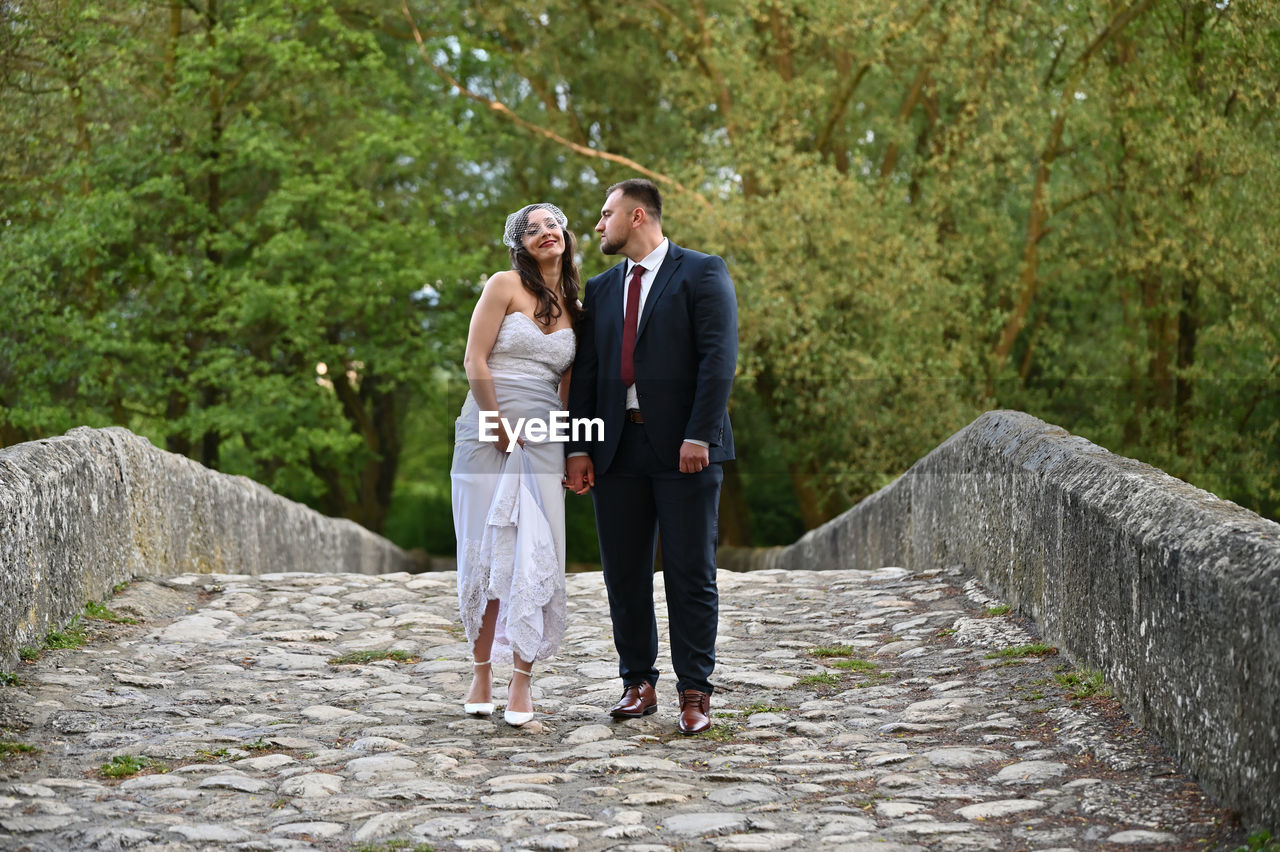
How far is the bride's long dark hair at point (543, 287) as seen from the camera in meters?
4.88

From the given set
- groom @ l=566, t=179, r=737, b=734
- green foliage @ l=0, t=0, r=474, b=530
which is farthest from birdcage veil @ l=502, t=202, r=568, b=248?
green foliage @ l=0, t=0, r=474, b=530

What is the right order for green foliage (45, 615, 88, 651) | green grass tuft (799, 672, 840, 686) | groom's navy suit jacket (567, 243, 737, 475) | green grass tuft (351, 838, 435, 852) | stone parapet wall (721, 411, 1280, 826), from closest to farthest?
stone parapet wall (721, 411, 1280, 826), green grass tuft (351, 838, 435, 852), groom's navy suit jacket (567, 243, 737, 475), green grass tuft (799, 672, 840, 686), green foliage (45, 615, 88, 651)

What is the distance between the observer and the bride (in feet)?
15.7

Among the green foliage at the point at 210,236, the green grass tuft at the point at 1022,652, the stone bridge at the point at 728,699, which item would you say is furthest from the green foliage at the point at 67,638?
the green foliage at the point at 210,236

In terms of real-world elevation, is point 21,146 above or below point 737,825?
above

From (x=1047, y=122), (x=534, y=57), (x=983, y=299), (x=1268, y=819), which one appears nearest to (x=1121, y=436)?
(x=983, y=299)

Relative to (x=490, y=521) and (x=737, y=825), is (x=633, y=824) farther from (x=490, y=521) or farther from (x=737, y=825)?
(x=490, y=521)

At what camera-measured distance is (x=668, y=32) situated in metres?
20.4

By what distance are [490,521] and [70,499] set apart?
2448 millimetres

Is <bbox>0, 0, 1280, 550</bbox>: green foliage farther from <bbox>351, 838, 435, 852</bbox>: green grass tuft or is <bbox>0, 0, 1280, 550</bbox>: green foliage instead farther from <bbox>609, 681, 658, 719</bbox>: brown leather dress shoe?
<bbox>351, 838, 435, 852</bbox>: green grass tuft

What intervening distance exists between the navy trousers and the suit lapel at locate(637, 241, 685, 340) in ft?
1.29

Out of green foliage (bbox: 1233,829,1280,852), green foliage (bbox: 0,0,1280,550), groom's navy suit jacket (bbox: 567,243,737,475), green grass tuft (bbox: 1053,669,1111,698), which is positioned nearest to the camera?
green foliage (bbox: 1233,829,1280,852)

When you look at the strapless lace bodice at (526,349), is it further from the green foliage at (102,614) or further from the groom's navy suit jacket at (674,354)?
the green foliage at (102,614)

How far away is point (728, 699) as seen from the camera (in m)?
5.20
